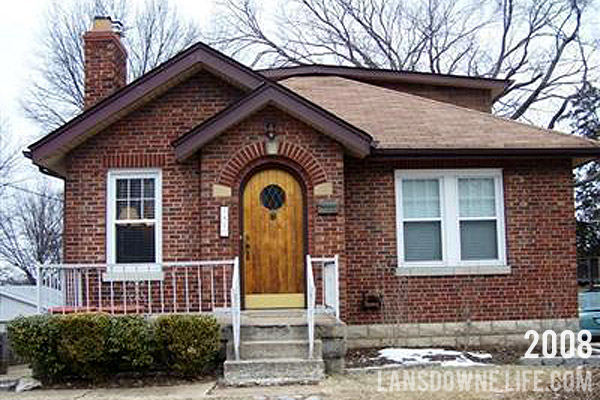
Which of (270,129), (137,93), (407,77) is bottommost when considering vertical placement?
(270,129)

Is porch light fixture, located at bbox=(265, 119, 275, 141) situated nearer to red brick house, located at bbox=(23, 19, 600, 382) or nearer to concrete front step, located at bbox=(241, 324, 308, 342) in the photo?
red brick house, located at bbox=(23, 19, 600, 382)

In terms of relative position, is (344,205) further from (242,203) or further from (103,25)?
(103,25)

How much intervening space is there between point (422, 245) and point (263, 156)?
332 cm

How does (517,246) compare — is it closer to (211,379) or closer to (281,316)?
(281,316)

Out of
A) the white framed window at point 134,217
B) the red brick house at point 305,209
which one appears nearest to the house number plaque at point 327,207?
the red brick house at point 305,209

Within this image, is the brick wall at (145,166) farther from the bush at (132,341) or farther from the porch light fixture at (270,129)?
the bush at (132,341)

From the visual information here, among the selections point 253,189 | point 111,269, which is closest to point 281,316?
point 253,189

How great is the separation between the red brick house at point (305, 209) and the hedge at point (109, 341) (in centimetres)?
194

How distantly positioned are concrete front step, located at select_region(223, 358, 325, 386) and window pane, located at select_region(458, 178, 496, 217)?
15.9 feet

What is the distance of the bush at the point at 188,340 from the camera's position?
32.2 ft

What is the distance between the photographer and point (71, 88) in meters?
37.1

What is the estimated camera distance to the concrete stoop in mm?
9695

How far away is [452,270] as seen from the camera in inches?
513

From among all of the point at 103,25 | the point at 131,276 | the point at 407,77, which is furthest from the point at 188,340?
the point at 407,77
